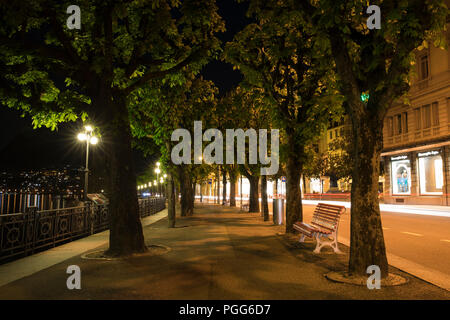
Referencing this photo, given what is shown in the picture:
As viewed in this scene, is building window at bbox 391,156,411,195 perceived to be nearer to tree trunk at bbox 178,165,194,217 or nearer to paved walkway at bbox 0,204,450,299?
tree trunk at bbox 178,165,194,217

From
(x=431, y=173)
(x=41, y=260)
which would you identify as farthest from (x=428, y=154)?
(x=41, y=260)

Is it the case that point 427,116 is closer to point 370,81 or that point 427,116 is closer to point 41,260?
point 370,81

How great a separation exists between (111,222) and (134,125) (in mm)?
5572

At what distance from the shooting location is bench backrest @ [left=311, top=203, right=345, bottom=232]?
10.2 metres

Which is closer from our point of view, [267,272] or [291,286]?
[291,286]

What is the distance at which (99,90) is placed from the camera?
1077cm

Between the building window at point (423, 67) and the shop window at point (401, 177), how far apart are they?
7.93 m

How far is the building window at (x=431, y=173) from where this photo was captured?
35719 millimetres

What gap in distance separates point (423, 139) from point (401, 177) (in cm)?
576

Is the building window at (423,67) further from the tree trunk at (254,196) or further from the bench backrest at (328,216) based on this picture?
the bench backrest at (328,216)

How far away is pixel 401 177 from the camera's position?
136 feet

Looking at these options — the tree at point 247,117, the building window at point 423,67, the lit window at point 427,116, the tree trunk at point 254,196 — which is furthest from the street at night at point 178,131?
the building window at point 423,67
